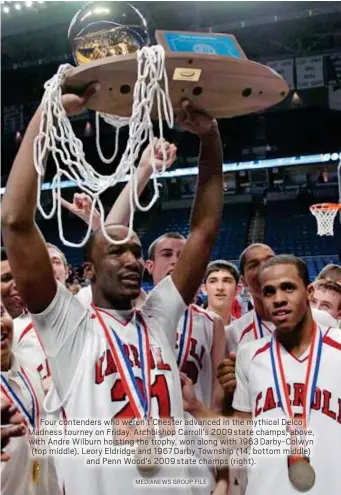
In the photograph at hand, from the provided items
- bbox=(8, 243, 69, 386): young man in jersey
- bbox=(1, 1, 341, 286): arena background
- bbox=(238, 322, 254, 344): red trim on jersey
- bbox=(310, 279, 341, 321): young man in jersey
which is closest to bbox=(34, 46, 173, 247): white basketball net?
bbox=(8, 243, 69, 386): young man in jersey

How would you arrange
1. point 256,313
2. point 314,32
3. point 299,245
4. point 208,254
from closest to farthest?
point 208,254, point 256,313, point 314,32, point 299,245

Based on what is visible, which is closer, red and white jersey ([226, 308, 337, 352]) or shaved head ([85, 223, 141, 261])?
shaved head ([85, 223, 141, 261])

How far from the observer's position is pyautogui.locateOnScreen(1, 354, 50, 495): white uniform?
192cm

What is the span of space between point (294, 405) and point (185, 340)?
1.88 ft

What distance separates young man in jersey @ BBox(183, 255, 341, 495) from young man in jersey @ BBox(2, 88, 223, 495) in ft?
0.75

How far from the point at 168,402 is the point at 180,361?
1.70 ft

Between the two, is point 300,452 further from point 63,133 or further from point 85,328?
point 63,133

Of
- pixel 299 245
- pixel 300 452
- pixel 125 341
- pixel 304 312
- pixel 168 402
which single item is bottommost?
pixel 300 452

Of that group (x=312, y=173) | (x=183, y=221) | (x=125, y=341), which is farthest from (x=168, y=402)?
(x=312, y=173)

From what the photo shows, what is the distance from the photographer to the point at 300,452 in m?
1.78

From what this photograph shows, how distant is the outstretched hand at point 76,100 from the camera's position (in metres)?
1.65

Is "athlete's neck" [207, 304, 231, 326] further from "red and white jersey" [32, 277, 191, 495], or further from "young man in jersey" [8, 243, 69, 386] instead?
"red and white jersey" [32, 277, 191, 495]

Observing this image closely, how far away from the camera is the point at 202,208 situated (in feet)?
6.64

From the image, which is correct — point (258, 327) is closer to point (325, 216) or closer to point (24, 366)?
point (24, 366)
